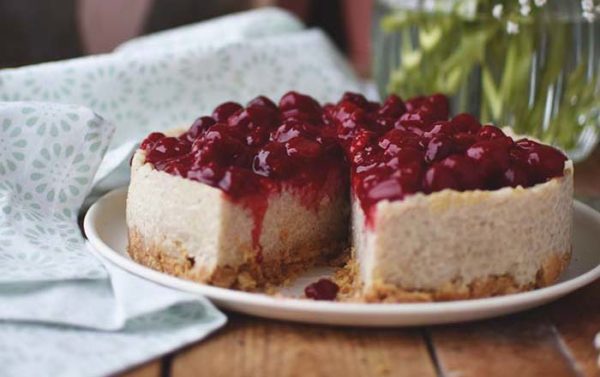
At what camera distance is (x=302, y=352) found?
5.40 ft

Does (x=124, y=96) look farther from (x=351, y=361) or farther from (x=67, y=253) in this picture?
(x=351, y=361)

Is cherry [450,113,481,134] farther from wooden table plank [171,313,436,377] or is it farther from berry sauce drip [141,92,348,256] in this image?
wooden table plank [171,313,436,377]

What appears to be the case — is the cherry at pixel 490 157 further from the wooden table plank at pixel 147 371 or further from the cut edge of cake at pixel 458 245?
the wooden table plank at pixel 147 371

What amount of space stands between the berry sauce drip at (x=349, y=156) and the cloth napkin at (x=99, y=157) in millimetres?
229

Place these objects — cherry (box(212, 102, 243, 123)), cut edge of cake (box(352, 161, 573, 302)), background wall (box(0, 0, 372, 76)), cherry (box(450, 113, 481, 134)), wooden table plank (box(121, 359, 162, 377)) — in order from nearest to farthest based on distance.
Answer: wooden table plank (box(121, 359, 162, 377)) < cut edge of cake (box(352, 161, 573, 302)) < cherry (box(450, 113, 481, 134)) < cherry (box(212, 102, 243, 123)) < background wall (box(0, 0, 372, 76))

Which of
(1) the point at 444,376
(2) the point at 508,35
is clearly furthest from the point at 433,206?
(2) the point at 508,35

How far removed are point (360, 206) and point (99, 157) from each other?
26.2 inches

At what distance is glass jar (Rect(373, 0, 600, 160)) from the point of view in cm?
262

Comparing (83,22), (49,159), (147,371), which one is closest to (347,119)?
(49,159)

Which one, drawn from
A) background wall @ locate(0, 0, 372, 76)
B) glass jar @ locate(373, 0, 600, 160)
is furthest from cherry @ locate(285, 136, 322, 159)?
background wall @ locate(0, 0, 372, 76)

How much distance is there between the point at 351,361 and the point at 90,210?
0.82 meters

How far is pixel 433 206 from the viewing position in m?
1.74

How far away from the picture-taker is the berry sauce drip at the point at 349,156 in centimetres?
181

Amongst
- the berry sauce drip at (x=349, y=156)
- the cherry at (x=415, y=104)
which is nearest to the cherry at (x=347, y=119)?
the berry sauce drip at (x=349, y=156)
